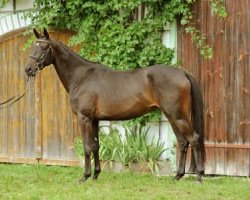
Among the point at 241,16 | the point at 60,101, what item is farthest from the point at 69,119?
the point at 241,16

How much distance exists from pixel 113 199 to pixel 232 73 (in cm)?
294

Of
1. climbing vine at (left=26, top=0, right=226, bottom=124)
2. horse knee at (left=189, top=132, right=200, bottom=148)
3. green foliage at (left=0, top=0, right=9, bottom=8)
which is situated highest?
green foliage at (left=0, top=0, right=9, bottom=8)

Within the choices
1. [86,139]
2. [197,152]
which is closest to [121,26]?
[86,139]

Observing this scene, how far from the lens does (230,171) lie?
26.6ft

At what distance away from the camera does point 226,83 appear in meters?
8.09

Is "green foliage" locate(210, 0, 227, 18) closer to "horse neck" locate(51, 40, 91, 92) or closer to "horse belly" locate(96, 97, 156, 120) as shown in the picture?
"horse belly" locate(96, 97, 156, 120)

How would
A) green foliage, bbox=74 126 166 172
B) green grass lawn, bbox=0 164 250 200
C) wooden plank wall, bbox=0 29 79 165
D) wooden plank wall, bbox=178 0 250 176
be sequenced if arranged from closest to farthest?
green grass lawn, bbox=0 164 250 200 → wooden plank wall, bbox=178 0 250 176 → green foliage, bbox=74 126 166 172 → wooden plank wall, bbox=0 29 79 165

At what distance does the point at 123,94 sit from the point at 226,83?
5.41ft

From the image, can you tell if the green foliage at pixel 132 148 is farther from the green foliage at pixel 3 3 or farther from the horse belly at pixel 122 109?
the green foliage at pixel 3 3

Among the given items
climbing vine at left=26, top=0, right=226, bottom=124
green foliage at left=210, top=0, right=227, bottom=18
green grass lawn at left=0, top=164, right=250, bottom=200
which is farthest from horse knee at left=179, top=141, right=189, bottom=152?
green foliage at left=210, top=0, right=227, bottom=18

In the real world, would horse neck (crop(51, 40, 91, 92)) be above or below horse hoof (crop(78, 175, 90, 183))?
above

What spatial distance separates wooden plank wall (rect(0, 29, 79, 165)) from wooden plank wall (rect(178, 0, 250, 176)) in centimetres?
240

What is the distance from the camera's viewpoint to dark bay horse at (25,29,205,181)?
281 inches

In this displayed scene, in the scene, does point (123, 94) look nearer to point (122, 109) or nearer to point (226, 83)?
point (122, 109)
